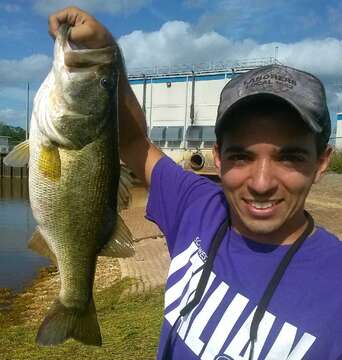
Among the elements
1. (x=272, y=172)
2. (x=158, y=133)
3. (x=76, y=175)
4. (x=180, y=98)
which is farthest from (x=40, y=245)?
(x=180, y=98)

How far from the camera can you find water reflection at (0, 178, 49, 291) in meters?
13.5

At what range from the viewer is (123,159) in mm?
3156

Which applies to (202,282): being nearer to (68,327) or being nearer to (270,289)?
(270,289)

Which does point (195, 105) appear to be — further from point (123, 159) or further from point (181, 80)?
point (123, 159)

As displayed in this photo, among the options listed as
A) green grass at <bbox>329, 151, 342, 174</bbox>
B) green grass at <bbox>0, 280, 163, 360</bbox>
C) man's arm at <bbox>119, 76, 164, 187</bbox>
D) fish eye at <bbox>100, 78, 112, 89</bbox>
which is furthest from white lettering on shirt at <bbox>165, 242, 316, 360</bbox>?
green grass at <bbox>329, 151, 342, 174</bbox>

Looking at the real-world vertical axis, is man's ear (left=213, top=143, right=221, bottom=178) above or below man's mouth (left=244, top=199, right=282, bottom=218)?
above

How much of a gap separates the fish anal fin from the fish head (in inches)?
2.4

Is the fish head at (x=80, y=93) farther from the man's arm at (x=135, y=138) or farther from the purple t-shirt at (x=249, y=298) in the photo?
the purple t-shirt at (x=249, y=298)

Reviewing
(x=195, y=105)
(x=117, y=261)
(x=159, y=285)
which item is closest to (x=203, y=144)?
(x=195, y=105)

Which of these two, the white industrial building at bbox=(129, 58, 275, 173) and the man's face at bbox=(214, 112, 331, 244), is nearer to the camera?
the man's face at bbox=(214, 112, 331, 244)

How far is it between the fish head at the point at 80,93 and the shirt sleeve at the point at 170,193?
461 mm

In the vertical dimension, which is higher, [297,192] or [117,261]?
[297,192]

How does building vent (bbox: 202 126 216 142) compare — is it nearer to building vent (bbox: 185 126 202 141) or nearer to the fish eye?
building vent (bbox: 185 126 202 141)

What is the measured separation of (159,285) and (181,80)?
126 ft
